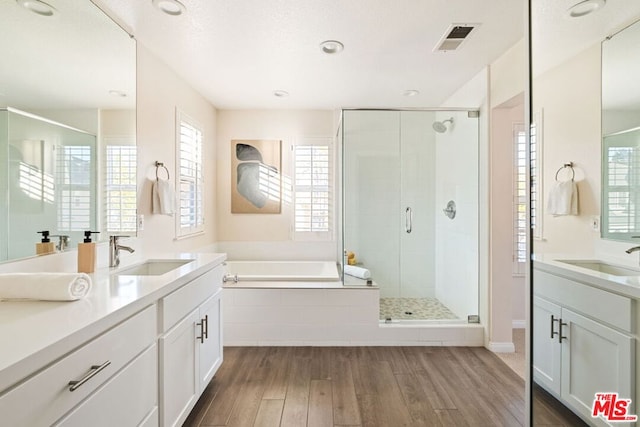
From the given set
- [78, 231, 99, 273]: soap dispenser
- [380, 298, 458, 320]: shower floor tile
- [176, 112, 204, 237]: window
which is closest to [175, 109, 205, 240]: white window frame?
[176, 112, 204, 237]: window

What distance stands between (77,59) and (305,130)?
2.67 meters

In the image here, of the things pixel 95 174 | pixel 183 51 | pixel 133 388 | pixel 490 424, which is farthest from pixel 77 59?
pixel 490 424

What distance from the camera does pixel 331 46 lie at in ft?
7.97

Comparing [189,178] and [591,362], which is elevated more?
[189,178]

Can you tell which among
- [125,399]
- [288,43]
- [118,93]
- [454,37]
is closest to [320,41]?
[288,43]

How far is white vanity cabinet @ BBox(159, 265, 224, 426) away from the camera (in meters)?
1.51

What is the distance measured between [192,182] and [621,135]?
329 centimetres

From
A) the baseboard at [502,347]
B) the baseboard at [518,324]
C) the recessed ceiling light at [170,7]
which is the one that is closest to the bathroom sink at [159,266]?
the recessed ceiling light at [170,7]

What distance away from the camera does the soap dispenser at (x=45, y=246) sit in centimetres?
154

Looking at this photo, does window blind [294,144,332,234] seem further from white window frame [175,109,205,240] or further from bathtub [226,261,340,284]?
white window frame [175,109,205,240]

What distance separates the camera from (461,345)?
9.74 ft

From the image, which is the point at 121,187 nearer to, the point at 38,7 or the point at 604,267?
the point at 38,7

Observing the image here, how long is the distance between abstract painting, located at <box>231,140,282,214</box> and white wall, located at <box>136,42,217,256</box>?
32.4 inches

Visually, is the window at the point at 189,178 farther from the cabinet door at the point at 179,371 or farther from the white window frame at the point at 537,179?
the white window frame at the point at 537,179
